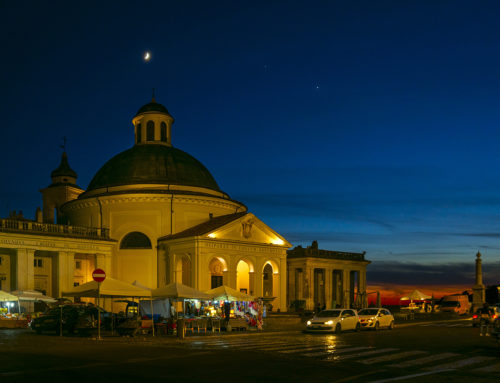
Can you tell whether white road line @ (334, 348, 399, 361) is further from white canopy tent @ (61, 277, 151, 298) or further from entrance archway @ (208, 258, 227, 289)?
entrance archway @ (208, 258, 227, 289)

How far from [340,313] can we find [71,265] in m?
25.3

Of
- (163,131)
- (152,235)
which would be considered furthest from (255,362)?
(163,131)

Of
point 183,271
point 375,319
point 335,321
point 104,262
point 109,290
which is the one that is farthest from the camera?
point 183,271

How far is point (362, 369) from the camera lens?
1472 cm

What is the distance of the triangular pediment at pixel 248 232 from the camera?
1996 inches

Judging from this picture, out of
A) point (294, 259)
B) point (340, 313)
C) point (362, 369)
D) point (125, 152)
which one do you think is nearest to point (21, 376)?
point (362, 369)

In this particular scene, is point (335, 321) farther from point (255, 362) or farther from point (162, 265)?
point (162, 265)

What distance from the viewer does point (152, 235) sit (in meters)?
54.0

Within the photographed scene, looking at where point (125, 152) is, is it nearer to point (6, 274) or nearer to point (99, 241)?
point (99, 241)

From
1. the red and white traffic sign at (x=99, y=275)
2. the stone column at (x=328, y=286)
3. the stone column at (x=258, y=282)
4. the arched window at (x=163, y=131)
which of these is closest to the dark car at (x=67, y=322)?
the red and white traffic sign at (x=99, y=275)

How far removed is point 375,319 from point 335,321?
4.95 m

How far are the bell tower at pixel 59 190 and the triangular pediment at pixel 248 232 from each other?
2498cm

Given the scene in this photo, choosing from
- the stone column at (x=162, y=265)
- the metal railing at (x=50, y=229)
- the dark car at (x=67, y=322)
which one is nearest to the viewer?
the dark car at (x=67, y=322)

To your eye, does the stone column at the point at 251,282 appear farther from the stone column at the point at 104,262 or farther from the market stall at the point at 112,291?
the market stall at the point at 112,291
